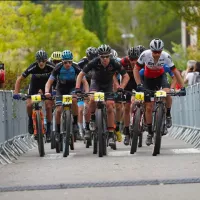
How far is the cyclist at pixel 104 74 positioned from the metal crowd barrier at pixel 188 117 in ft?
7.95

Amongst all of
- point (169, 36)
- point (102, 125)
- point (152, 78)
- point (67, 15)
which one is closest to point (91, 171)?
point (102, 125)

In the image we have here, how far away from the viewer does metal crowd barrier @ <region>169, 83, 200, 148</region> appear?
20.6 meters

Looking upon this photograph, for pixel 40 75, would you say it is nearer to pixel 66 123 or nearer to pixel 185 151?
pixel 66 123

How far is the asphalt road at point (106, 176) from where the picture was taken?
428 inches

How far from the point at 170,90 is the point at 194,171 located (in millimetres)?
4006

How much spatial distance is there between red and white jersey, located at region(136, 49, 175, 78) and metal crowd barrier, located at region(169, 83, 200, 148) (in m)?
2.30

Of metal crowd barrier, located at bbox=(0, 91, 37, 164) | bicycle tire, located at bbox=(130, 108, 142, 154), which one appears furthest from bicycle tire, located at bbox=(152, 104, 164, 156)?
metal crowd barrier, located at bbox=(0, 91, 37, 164)

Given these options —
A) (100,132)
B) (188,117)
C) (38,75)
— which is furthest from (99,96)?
(188,117)

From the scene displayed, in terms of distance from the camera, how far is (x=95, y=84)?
17.6 m

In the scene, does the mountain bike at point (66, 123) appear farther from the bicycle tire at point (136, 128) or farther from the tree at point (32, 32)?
the tree at point (32, 32)

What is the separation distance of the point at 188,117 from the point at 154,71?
582cm

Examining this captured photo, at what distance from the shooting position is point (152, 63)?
1698 centimetres

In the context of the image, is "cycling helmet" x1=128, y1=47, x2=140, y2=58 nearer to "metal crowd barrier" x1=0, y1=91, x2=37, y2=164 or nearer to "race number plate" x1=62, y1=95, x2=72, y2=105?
"metal crowd barrier" x1=0, y1=91, x2=37, y2=164

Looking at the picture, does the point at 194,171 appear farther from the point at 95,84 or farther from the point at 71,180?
the point at 95,84
